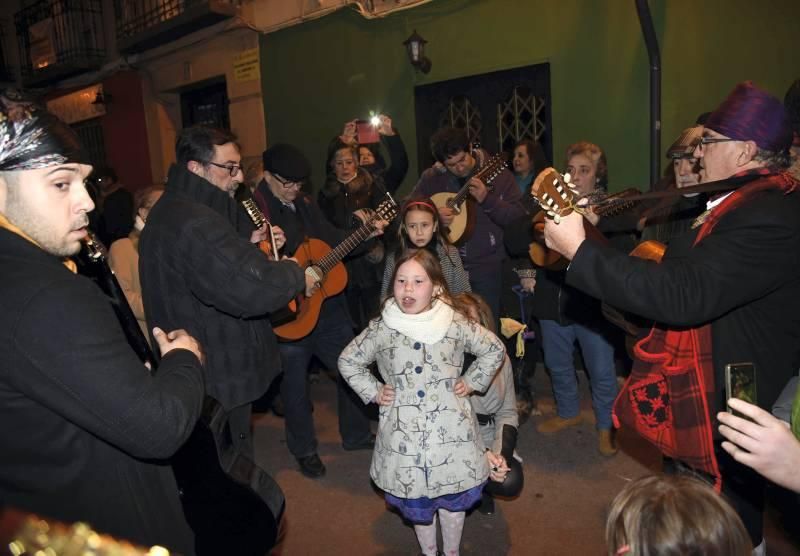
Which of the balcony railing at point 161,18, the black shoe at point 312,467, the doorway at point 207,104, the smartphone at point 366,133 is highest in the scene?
the balcony railing at point 161,18

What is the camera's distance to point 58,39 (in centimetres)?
1319

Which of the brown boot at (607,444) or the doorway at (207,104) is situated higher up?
the doorway at (207,104)

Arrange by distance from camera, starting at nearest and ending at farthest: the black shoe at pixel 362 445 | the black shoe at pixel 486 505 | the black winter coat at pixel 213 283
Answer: the black winter coat at pixel 213 283
the black shoe at pixel 486 505
the black shoe at pixel 362 445

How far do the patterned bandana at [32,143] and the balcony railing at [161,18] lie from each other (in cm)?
806

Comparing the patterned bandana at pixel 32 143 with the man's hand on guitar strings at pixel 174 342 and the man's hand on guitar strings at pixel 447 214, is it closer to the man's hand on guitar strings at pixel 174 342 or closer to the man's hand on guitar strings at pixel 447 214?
the man's hand on guitar strings at pixel 174 342

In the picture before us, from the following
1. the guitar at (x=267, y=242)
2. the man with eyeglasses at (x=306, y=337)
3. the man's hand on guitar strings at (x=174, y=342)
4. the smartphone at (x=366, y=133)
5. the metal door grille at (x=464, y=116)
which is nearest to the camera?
the man's hand on guitar strings at (x=174, y=342)

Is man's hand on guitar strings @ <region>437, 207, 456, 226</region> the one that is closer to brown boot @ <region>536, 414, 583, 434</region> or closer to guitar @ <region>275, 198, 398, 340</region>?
guitar @ <region>275, 198, 398, 340</region>

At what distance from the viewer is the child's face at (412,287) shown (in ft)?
9.05

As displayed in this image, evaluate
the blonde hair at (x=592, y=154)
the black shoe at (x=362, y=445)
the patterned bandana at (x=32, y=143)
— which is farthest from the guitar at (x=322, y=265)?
the patterned bandana at (x=32, y=143)

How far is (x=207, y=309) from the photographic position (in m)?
2.71

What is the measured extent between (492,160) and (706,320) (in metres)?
2.88

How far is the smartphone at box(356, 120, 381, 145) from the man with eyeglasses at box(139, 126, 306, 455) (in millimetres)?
3004

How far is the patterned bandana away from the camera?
50.5 inches

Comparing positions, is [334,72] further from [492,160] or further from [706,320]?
[706,320]
